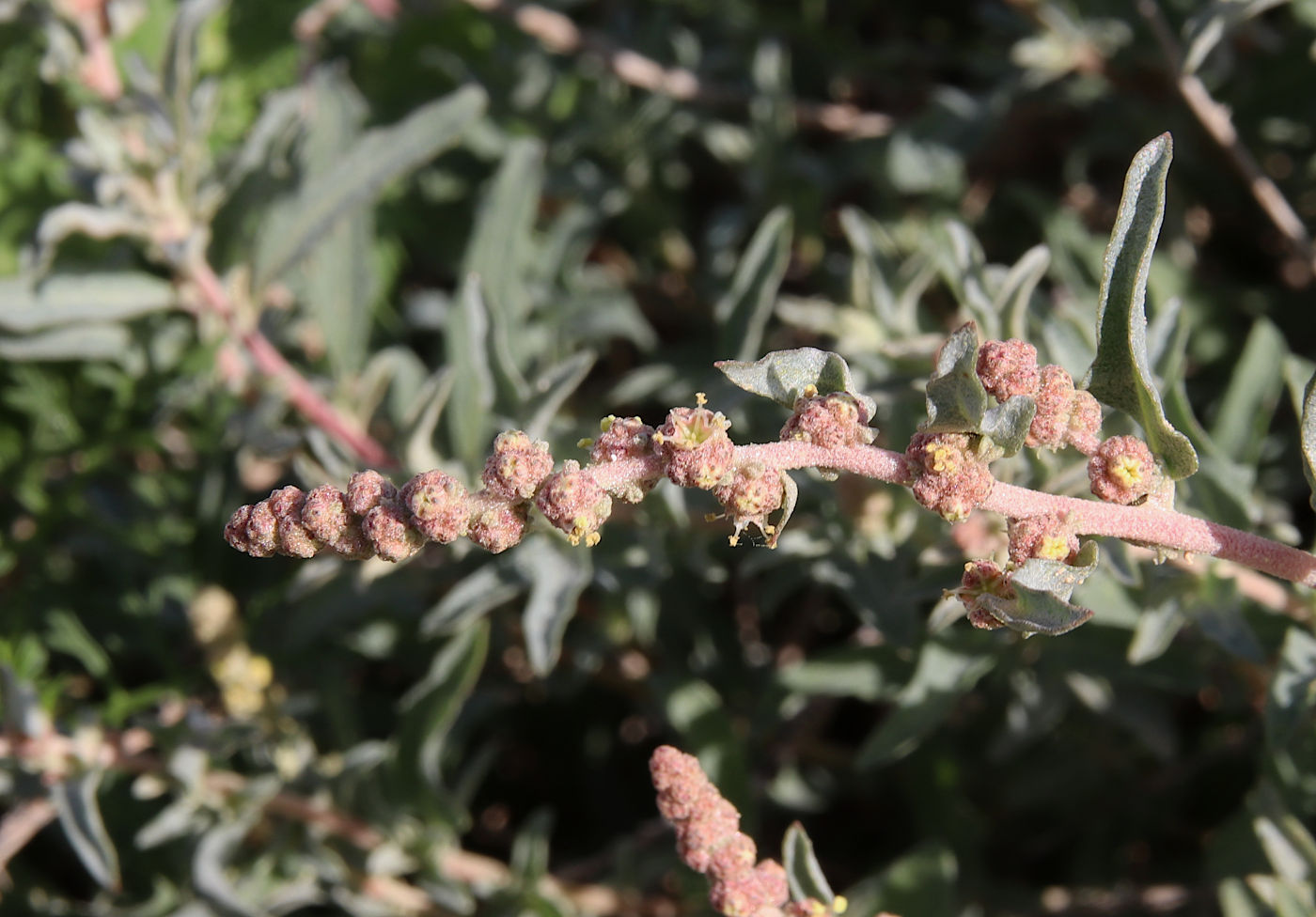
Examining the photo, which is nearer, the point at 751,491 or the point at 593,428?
the point at 751,491

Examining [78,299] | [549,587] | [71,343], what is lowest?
[549,587]

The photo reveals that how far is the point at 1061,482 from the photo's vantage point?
181 cm

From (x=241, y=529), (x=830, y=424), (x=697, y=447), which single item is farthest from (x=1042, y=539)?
(x=241, y=529)

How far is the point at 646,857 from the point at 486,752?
44cm

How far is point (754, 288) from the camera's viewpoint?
2.25 metres

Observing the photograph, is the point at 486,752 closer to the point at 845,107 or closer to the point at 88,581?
the point at 88,581

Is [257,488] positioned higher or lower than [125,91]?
lower

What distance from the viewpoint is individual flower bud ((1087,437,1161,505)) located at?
136cm

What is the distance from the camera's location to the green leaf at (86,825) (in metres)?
2.09

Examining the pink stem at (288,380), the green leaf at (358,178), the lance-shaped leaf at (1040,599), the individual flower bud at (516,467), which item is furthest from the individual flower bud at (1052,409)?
the green leaf at (358,178)

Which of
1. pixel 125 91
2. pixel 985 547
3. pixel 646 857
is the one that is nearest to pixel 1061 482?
pixel 985 547

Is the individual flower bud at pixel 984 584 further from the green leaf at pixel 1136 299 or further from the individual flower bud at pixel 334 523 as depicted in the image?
the individual flower bud at pixel 334 523

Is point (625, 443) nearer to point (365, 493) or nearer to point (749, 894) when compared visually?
point (365, 493)

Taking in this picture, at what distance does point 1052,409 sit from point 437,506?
72 centimetres
